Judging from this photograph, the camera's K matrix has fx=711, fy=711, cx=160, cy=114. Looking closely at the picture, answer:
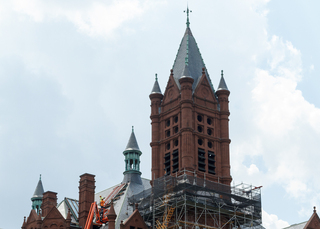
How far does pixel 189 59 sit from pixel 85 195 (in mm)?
26412

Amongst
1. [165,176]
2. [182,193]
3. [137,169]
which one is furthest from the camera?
[137,169]

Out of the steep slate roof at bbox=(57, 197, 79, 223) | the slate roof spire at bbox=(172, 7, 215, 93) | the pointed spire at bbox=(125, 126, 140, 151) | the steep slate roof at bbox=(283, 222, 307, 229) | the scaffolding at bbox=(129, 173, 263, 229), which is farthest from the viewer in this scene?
the pointed spire at bbox=(125, 126, 140, 151)

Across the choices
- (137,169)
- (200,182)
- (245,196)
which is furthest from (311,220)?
(137,169)

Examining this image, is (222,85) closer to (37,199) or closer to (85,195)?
(85,195)

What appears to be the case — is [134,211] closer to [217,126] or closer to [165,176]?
[165,176]

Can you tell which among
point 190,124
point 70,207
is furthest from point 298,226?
point 70,207

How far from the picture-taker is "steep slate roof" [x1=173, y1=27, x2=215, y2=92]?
108 m

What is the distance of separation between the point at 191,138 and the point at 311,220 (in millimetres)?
20122

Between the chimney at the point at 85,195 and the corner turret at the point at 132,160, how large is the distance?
1278cm

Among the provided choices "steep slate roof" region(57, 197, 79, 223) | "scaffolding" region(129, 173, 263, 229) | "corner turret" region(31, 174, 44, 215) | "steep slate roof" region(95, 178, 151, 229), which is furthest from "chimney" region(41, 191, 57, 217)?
"corner turret" region(31, 174, 44, 215)

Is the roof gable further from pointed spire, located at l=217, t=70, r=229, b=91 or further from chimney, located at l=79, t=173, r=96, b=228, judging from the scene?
pointed spire, located at l=217, t=70, r=229, b=91

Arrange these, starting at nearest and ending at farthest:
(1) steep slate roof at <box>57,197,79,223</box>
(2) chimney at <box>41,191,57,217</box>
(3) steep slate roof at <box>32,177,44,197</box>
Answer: (2) chimney at <box>41,191,57,217</box> → (1) steep slate roof at <box>57,197,79,223</box> → (3) steep slate roof at <box>32,177,44,197</box>

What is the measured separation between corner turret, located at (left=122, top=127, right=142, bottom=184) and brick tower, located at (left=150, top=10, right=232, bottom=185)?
11.8 meters

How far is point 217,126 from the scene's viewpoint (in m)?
106
